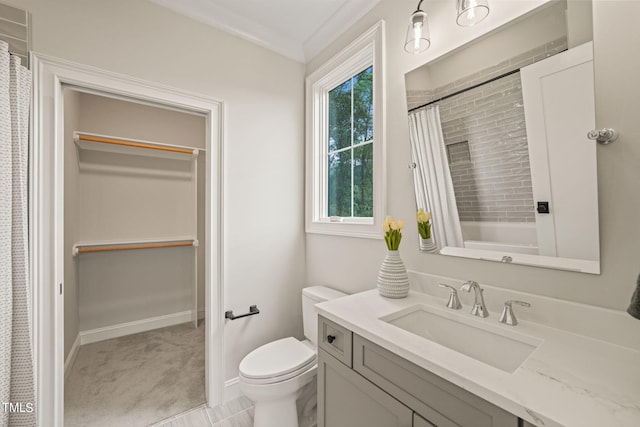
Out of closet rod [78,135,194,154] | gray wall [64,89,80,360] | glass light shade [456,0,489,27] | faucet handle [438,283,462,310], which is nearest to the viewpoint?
glass light shade [456,0,489,27]

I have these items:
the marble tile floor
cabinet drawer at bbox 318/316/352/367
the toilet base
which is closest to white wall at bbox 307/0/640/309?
cabinet drawer at bbox 318/316/352/367

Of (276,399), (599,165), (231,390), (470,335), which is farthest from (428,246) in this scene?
(231,390)

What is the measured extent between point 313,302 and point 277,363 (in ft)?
1.48

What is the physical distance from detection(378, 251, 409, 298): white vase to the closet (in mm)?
1639

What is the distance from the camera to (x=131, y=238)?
2775mm

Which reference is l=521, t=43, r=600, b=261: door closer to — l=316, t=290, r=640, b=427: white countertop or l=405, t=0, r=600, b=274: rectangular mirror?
l=405, t=0, r=600, b=274: rectangular mirror

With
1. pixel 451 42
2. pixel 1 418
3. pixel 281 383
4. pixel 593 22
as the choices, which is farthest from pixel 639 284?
pixel 1 418

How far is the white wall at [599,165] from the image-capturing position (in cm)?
79

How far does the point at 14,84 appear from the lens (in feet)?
3.85

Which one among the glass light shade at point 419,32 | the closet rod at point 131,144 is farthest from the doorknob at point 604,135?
the closet rod at point 131,144

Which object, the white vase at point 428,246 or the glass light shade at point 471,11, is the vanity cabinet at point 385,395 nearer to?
the white vase at point 428,246

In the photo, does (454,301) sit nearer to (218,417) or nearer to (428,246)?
(428,246)

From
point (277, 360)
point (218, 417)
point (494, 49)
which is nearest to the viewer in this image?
point (494, 49)

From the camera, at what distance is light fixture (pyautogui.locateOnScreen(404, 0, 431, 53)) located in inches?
45.5
